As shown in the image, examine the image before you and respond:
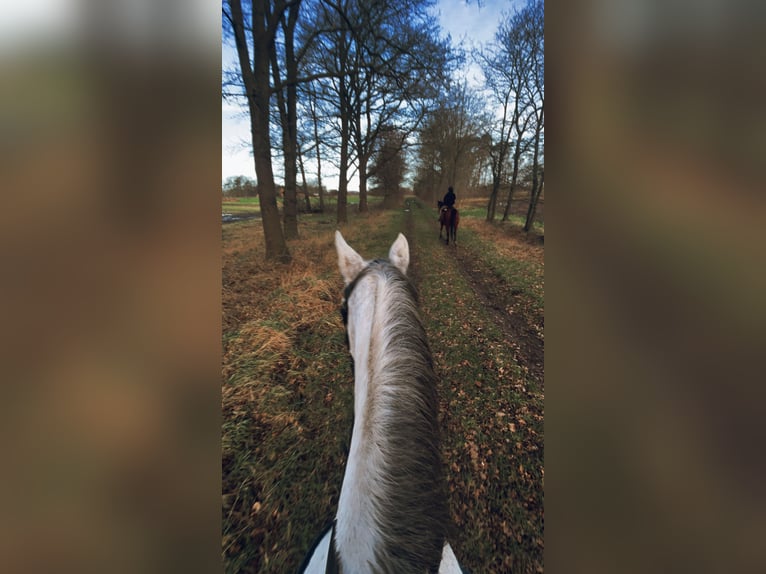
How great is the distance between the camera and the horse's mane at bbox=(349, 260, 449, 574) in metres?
0.73

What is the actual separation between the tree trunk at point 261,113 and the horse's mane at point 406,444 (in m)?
0.97

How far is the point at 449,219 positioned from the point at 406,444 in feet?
5.51

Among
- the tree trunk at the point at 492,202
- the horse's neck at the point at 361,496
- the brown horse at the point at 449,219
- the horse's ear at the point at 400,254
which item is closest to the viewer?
the horse's neck at the point at 361,496

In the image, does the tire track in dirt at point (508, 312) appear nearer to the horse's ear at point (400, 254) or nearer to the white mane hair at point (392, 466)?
the white mane hair at point (392, 466)

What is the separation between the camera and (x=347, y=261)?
1398 mm

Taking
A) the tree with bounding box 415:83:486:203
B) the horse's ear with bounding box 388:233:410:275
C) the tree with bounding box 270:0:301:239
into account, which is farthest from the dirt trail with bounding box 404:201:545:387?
the tree with bounding box 270:0:301:239

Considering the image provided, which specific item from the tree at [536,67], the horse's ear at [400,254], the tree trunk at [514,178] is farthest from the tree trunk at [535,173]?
the horse's ear at [400,254]

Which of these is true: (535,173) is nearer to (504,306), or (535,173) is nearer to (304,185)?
(504,306)

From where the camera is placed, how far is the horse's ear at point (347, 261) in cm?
139

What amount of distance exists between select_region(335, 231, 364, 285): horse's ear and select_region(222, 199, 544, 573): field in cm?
16

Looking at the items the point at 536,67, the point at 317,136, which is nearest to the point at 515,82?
the point at 536,67

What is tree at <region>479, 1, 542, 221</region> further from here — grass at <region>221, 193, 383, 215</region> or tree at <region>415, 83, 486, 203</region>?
grass at <region>221, 193, 383, 215</region>
